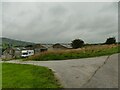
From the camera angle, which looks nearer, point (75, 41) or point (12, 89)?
point (12, 89)

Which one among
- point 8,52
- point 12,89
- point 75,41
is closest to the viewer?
point 12,89

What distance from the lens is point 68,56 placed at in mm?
28797

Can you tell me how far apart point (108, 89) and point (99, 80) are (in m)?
1.62

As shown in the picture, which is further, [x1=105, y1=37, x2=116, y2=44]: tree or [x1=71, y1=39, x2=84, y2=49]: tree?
[x1=105, y1=37, x2=116, y2=44]: tree

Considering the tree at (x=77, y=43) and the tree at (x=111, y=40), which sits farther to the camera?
the tree at (x=111, y=40)

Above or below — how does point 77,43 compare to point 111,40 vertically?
below

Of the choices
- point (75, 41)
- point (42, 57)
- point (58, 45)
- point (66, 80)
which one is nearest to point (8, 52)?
point (58, 45)

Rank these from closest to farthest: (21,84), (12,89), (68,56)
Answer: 1. (12,89)
2. (21,84)
3. (68,56)

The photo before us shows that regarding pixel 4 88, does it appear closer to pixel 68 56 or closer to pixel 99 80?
pixel 99 80

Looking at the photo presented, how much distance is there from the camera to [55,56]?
30016 mm

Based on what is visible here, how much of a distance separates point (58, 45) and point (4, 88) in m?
69.5

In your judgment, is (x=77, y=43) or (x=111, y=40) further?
(x=111, y=40)

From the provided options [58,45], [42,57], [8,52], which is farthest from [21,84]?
[8,52]

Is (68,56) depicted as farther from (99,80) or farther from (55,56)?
(99,80)
